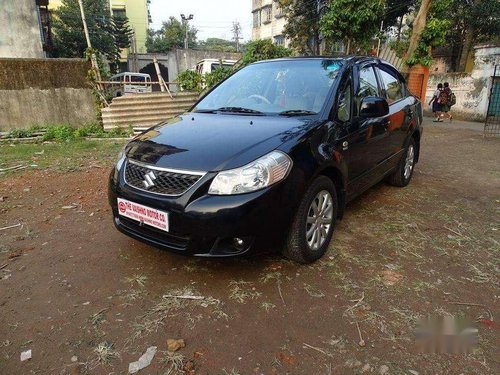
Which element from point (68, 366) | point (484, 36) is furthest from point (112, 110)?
point (484, 36)

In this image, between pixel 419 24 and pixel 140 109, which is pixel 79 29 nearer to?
pixel 140 109

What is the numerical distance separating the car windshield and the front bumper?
0.99 metres

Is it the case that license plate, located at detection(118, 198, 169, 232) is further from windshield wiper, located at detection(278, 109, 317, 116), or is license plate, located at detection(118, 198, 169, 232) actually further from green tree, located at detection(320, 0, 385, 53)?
green tree, located at detection(320, 0, 385, 53)

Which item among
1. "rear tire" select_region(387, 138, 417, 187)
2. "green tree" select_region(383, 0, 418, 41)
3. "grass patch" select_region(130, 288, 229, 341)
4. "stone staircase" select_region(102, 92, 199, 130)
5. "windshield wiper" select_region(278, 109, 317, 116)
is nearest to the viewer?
"grass patch" select_region(130, 288, 229, 341)

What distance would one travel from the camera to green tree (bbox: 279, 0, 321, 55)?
19.6 meters

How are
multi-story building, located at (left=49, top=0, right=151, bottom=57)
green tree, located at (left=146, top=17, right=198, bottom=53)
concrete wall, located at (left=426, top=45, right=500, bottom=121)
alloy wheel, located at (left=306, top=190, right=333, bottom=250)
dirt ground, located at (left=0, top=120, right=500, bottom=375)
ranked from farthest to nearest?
green tree, located at (left=146, top=17, right=198, bottom=53) → multi-story building, located at (left=49, top=0, right=151, bottom=57) → concrete wall, located at (left=426, top=45, right=500, bottom=121) → alloy wheel, located at (left=306, top=190, right=333, bottom=250) → dirt ground, located at (left=0, top=120, right=500, bottom=375)

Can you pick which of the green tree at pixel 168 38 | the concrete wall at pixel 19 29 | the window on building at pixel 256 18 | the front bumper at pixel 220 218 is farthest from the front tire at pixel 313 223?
the green tree at pixel 168 38

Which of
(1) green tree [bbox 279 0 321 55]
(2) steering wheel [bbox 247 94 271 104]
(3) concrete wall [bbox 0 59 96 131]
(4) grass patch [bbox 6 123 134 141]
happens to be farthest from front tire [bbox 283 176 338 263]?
(1) green tree [bbox 279 0 321 55]

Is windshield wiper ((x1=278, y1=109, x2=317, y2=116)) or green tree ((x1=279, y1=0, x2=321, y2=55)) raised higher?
green tree ((x1=279, y1=0, x2=321, y2=55))

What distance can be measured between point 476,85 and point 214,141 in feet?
50.2

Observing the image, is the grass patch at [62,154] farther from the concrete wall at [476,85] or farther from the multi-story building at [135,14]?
the multi-story building at [135,14]

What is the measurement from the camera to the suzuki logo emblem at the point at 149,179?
8.18 ft

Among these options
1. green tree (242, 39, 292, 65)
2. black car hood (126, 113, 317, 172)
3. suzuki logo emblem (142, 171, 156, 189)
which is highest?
green tree (242, 39, 292, 65)

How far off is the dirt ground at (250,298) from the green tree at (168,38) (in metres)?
46.0
